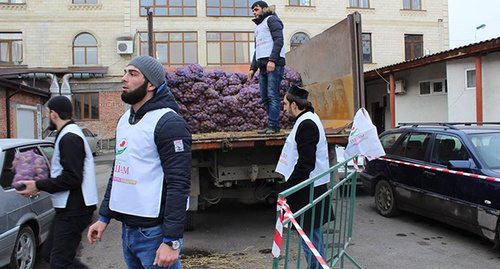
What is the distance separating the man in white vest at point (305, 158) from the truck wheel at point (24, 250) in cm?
283

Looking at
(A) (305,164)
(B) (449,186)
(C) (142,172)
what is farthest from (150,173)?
(B) (449,186)

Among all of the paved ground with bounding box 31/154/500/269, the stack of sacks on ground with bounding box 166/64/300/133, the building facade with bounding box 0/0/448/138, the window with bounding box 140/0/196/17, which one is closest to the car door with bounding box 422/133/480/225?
the paved ground with bounding box 31/154/500/269

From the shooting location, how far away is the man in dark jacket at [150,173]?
81.7 inches

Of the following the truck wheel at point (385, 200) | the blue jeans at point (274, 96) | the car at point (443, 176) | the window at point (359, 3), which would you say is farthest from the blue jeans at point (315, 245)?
the window at point (359, 3)

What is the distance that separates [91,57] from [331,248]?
2369 cm

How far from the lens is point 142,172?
2172 millimetres

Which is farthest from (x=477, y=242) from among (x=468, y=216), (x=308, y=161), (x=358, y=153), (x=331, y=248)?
(x=308, y=161)

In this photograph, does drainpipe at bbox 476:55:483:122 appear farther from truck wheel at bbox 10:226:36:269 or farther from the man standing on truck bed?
truck wheel at bbox 10:226:36:269

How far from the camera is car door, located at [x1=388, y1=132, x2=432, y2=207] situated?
5.95m

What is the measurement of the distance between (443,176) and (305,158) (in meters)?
2.99

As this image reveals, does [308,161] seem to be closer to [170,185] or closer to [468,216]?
Answer: [170,185]

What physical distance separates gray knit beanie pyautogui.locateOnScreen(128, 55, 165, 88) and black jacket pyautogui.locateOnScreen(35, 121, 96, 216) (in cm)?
121

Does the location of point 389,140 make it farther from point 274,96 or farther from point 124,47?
point 124,47

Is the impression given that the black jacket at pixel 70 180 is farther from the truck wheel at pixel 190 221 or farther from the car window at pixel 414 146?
the car window at pixel 414 146
